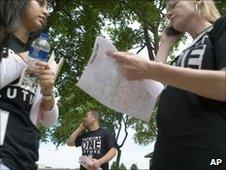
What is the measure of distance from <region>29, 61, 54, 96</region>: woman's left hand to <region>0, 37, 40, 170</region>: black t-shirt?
90mm

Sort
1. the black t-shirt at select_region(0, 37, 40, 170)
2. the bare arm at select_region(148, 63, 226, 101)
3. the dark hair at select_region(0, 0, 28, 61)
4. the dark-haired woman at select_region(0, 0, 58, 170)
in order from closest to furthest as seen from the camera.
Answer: the bare arm at select_region(148, 63, 226, 101)
the dark hair at select_region(0, 0, 28, 61)
the dark-haired woman at select_region(0, 0, 58, 170)
the black t-shirt at select_region(0, 37, 40, 170)

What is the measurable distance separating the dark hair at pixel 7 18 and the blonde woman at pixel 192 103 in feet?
1.65

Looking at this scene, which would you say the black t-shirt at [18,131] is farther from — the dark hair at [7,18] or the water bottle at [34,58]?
the dark hair at [7,18]

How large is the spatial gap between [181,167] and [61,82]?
11.9 meters

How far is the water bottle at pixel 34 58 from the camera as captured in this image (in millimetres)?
2590

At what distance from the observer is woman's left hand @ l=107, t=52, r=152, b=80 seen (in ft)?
6.74

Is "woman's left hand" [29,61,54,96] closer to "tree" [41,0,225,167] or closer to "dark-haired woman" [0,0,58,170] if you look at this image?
"dark-haired woman" [0,0,58,170]

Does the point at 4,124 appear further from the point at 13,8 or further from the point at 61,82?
the point at 61,82

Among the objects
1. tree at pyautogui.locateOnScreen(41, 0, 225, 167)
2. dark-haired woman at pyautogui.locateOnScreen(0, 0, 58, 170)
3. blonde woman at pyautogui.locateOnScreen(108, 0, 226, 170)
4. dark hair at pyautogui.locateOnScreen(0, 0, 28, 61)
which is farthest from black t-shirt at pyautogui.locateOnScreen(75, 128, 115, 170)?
dark hair at pyautogui.locateOnScreen(0, 0, 28, 61)

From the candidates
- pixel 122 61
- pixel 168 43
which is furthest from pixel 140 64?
pixel 168 43

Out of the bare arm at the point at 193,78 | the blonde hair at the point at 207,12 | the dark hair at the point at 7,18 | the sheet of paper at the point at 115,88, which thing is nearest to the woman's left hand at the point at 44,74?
the sheet of paper at the point at 115,88

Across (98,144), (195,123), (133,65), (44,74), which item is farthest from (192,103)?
(98,144)

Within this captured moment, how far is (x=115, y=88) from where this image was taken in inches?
99.1

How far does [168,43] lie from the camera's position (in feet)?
9.98
